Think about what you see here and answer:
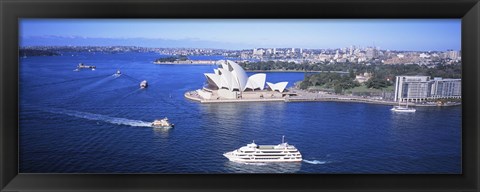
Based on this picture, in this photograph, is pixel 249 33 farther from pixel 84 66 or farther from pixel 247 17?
pixel 84 66

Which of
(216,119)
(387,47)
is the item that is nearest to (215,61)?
(216,119)

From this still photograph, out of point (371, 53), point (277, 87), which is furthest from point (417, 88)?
point (277, 87)

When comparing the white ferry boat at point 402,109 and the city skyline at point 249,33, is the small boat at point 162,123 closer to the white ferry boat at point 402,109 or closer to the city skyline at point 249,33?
the city skyline at point 249,33

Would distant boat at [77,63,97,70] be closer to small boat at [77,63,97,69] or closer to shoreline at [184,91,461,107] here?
small boat at [77,63,97,69]

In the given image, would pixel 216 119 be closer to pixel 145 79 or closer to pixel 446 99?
pixel 145 79

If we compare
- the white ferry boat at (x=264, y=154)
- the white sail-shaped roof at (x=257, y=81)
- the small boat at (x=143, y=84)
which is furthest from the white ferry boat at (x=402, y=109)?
the small boat at (x=143, y=84)
